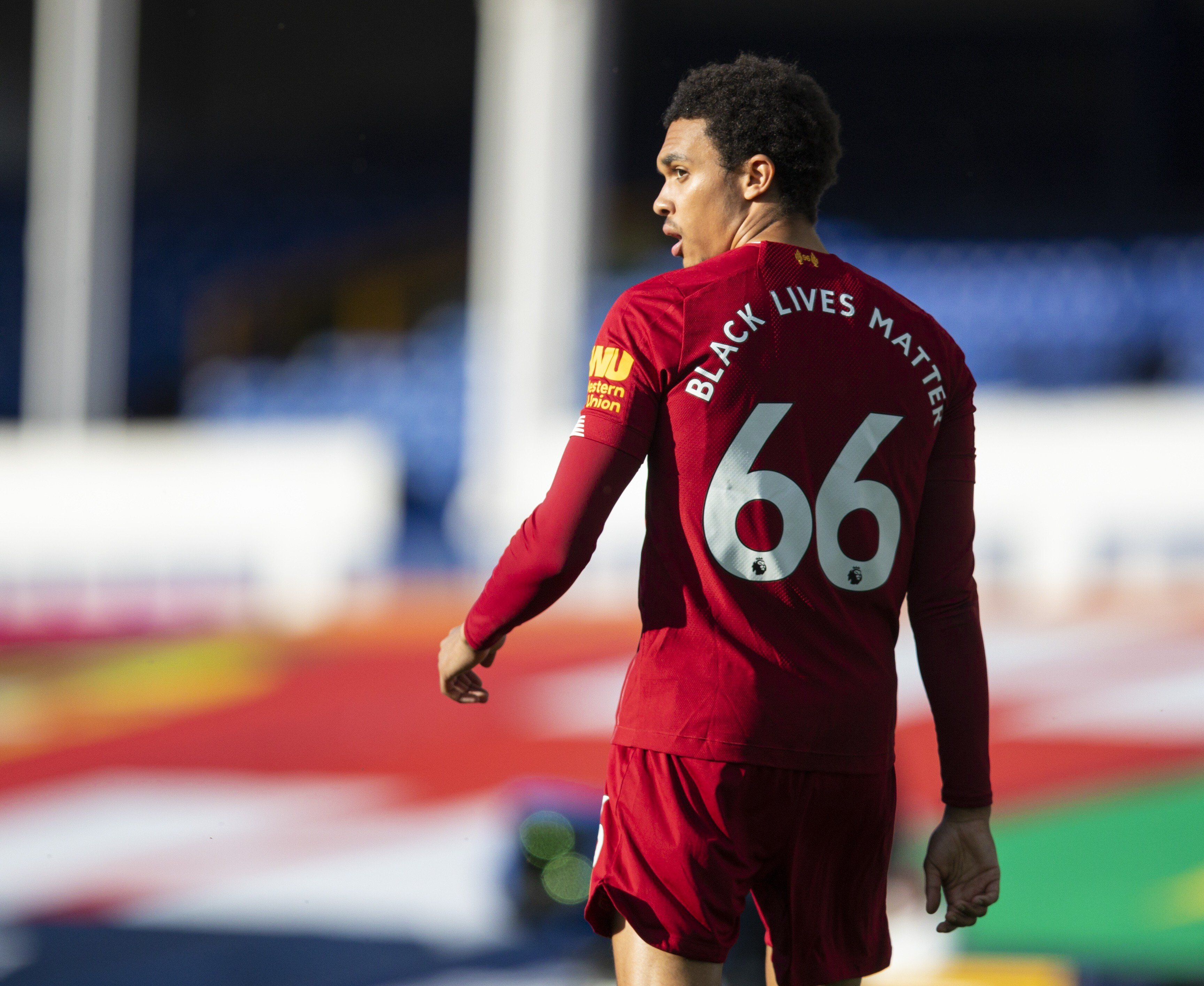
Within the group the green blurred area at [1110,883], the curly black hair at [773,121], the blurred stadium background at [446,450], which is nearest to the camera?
the curly black hair at [773,121]

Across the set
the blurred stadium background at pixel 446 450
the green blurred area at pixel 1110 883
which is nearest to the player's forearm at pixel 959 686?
the blurred stadium background at pixel 446 450

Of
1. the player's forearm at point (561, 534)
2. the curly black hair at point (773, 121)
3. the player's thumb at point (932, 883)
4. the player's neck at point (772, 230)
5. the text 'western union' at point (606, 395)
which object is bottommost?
the player's thumb at point (932, 883)

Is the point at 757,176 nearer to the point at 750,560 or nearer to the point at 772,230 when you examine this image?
the point at 772,230

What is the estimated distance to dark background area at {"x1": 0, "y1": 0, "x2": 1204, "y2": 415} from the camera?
14.1m

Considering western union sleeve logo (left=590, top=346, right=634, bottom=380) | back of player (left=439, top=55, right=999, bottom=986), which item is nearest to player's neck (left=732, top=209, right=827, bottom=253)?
back of player (left=439, top=55, right=999, bottom=986)

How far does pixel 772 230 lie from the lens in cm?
174

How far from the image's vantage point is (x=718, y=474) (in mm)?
1626

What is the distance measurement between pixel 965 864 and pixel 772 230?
2.93 ft

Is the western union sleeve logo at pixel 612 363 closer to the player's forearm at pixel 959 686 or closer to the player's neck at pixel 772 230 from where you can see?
the player's neck at pixel 772 230

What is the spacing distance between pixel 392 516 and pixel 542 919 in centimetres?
638

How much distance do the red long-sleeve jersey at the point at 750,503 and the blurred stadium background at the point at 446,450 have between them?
5.00ft

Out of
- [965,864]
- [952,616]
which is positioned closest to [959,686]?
[952,616]

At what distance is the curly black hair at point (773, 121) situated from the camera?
173 cm

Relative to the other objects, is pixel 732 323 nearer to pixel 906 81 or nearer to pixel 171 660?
pixel 171 660
